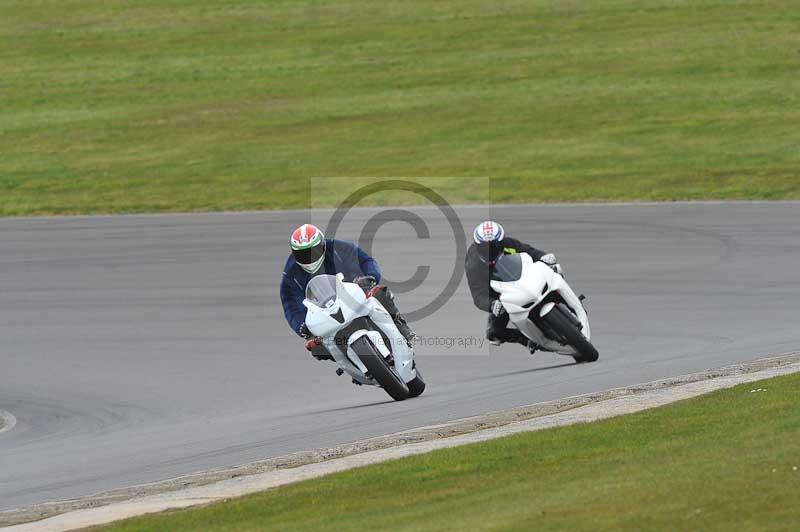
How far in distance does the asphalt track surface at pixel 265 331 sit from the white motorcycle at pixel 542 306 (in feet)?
0.92

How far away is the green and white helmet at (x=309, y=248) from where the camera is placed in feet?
45.7

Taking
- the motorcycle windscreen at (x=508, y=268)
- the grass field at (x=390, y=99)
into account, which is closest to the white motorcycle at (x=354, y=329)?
the motorcycle windscreen at (x=508, y=268)

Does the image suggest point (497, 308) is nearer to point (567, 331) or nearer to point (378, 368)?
point (567, 331)

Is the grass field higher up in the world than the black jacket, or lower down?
higher up

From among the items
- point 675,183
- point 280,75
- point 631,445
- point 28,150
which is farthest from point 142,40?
point 631,445

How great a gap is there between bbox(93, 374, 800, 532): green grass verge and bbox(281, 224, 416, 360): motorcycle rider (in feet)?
10.5

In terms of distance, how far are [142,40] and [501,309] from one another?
4437cm

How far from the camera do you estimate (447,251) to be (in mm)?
26047

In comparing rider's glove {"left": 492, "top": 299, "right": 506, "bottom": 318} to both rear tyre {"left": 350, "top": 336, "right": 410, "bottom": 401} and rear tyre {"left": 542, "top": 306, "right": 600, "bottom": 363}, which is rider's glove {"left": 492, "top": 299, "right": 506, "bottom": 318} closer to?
rear tyre {"left": 542, "top": 306, "right": 600, "bottom": 363}

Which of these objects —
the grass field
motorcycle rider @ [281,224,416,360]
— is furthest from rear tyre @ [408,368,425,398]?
the grass field

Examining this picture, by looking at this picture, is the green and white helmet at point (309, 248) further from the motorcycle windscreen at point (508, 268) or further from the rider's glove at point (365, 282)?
the motorcycle windscreen at point (508, 268)

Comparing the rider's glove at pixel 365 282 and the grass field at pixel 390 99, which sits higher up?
the grass field at pixel 390 99

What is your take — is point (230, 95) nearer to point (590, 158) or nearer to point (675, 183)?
point (590, 158)

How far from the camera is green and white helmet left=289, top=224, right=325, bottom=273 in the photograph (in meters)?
13.9
